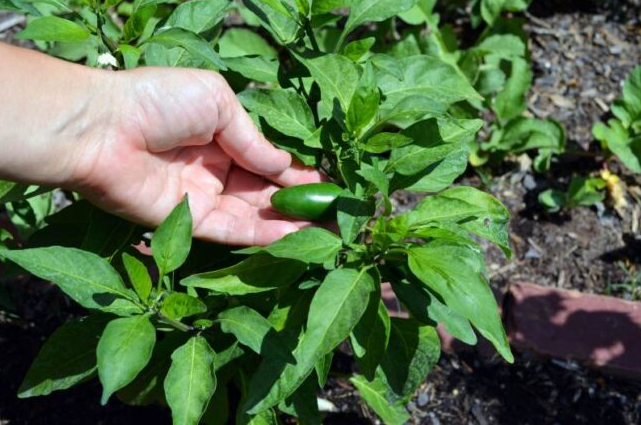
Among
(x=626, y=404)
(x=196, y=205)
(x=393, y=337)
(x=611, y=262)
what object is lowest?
(x=626, y=404)

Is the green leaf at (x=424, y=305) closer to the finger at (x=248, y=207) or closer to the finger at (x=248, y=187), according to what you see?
the finger at (x=248, y=207)

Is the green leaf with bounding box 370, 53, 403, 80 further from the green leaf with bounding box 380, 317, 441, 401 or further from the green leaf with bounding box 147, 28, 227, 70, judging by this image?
the green leaf with bounding box 380, 317, 441, 401

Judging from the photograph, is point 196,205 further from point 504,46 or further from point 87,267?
point 504,46

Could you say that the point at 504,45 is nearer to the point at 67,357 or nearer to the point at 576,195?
the point at 576,195

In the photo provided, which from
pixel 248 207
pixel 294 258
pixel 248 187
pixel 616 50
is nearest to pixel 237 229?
pixel 248 207

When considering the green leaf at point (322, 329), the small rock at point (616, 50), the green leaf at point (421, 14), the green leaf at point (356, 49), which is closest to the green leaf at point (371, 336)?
the green leaf at point (322, 329)

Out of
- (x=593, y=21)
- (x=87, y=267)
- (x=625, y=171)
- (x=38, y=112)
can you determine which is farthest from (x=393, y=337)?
(x=593, y=21)

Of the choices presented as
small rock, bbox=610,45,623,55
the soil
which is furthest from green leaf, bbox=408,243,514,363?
small rock, bbox=610,45,623,55
